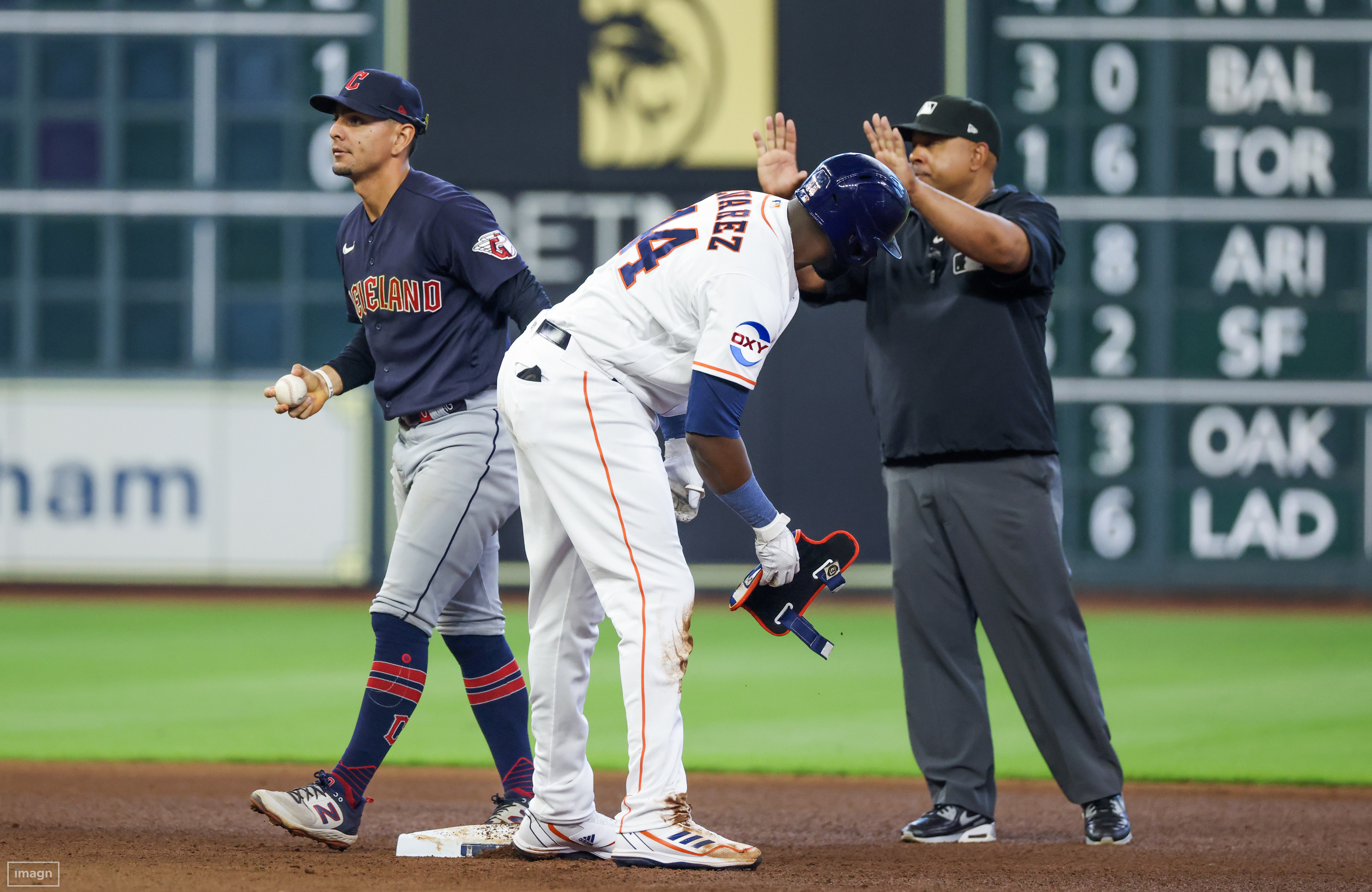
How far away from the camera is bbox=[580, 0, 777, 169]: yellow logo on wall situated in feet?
34.8

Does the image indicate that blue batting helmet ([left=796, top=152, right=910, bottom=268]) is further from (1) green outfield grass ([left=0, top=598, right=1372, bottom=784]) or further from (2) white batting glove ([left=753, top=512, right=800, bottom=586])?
(1) green outfield grass ([left=0, top=598, right=1372, bottom=784])

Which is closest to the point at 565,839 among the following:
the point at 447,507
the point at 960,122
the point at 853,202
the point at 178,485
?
the point at 447,507

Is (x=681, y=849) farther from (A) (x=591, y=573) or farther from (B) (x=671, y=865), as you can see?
(A) (x=591, y=573)

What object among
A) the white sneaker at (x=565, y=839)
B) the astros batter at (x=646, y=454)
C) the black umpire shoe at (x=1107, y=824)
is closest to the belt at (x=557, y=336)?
the astros batter at (x=646, y=454)

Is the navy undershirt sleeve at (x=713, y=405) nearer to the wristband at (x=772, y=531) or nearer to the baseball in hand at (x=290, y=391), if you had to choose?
the wristband at (x=772, y=531)

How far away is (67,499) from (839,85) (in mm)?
6539

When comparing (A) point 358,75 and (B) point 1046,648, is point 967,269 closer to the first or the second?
(B) point 1046,648

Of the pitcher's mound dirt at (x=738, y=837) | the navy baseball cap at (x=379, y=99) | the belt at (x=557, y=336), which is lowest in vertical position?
the pitcher's mound dirt at (x=738, y=837)

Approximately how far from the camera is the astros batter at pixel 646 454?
308 cm

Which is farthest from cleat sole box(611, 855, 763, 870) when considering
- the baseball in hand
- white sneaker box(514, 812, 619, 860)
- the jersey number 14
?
the baseball in hand

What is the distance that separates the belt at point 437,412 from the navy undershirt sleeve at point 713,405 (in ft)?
2.39

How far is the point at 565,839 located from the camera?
3.31m

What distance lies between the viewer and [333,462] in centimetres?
1105

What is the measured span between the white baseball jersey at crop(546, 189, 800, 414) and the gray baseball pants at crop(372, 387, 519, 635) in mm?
397
